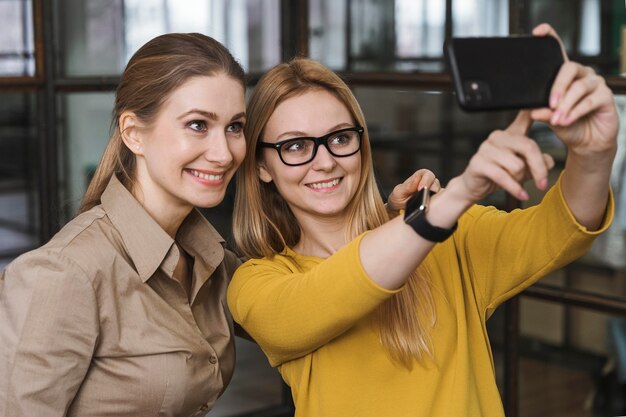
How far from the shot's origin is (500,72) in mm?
1316

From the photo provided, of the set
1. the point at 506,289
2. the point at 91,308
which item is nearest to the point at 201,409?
the point at 91,308

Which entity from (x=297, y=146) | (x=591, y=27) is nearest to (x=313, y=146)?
(x=297, y=146)

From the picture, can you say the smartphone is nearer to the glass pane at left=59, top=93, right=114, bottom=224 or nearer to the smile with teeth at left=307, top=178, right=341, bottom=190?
the smile with teeth at left=307, top=178, right=341, bottom=190

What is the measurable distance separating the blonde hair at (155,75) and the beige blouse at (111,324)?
6 cm

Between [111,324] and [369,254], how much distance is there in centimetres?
55

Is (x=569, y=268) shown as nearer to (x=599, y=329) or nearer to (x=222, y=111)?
(x=599, y=329)

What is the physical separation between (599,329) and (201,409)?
1325 mm

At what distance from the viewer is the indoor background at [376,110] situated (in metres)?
2.84

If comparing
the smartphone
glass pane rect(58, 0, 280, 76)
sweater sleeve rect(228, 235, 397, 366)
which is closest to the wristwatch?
sweater sleeve rect(228, 235, 397, 366)

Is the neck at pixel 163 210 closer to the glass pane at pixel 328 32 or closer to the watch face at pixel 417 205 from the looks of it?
the watch face at pixel 417 205

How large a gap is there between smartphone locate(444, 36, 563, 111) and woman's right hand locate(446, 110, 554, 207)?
7 centimetres

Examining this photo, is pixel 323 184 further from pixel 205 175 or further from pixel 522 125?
pixel 522 125

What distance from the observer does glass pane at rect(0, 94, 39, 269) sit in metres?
3.26

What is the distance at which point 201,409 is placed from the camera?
1993 mm
